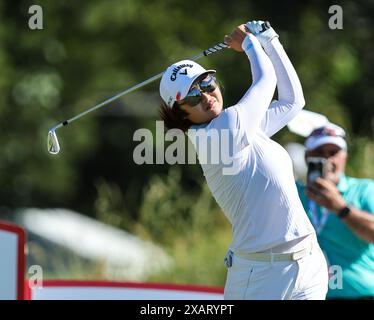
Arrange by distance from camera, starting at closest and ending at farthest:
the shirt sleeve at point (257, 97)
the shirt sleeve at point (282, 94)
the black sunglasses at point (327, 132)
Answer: the shirt sleeve at point (257, 97) → the shirt sleeve at point (282, 94) → the black sunglasses at point (327, 132)

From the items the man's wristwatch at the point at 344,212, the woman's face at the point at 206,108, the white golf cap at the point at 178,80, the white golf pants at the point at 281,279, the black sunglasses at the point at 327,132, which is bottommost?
the white golf pants at the point at 281,279

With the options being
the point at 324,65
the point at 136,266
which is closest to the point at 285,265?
the point at 136,266

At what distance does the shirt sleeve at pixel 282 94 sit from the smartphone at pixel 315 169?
3.03ft

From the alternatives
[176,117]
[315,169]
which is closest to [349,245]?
[315,169]

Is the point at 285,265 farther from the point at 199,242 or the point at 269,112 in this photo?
the point at 199,242

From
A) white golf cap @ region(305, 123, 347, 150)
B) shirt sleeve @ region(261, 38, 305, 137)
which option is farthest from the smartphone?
shirt sleeve @ region(261, 38, 305, 137)

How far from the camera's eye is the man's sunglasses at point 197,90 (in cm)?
500

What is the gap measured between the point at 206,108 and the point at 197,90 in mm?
89

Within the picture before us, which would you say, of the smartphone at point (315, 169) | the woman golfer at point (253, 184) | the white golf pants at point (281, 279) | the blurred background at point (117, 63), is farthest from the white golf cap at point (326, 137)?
the blurred background at point (117, 63)

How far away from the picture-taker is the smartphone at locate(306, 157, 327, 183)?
20.1ft

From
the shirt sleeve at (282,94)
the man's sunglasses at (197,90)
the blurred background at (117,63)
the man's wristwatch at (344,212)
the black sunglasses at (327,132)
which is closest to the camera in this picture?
the man's sunglasses at (197,90)

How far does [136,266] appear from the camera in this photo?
33.6 ft

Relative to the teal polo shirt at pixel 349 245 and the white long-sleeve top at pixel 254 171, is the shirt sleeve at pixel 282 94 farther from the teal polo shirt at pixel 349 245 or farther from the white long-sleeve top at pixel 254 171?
the teal polo shirt at pixel 349 245

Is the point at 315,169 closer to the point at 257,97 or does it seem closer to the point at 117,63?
the point at 257,97
